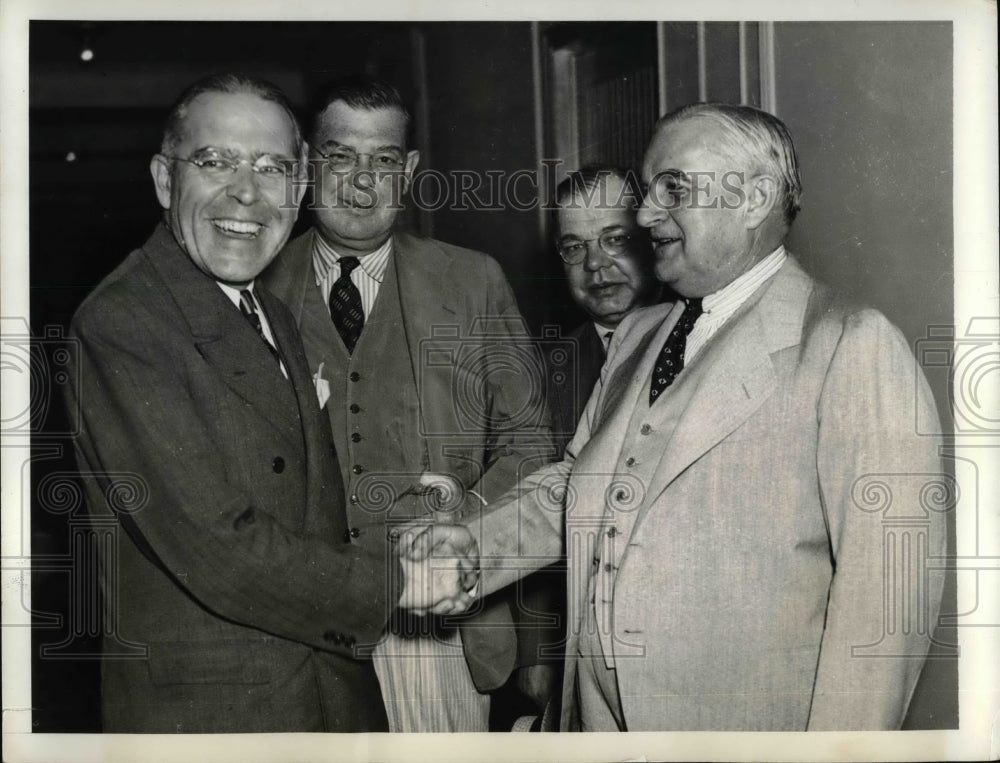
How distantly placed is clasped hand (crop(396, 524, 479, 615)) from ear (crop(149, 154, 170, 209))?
1.15m

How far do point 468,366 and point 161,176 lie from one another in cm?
102

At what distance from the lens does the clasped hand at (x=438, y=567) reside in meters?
3.18

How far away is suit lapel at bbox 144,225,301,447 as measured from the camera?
123 inches

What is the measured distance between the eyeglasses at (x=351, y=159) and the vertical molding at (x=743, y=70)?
1.00 m

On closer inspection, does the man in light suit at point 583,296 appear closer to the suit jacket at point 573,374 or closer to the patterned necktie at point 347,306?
the suit jacket at point 573,374

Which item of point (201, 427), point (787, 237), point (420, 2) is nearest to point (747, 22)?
point (787, 237)

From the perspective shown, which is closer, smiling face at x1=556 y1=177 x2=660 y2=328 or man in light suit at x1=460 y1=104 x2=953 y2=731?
man in light suit at x1=460 y1=104 x2=953 y2=731

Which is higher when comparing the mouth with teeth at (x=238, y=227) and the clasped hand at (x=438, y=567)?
the mouth with teeth at (x=238, y=227)

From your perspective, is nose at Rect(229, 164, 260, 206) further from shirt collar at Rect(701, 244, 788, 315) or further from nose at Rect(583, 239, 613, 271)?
shirt collar at Rect(701, 244, 788, 315)

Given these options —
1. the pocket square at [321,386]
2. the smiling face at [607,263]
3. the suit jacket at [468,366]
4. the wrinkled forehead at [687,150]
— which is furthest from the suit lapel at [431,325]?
the wrinkled forehead at [687,150]

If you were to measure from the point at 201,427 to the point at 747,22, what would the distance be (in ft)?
6.34

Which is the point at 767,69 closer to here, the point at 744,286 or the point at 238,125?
the point at 744,286

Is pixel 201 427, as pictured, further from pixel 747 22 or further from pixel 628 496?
pixel 747 22

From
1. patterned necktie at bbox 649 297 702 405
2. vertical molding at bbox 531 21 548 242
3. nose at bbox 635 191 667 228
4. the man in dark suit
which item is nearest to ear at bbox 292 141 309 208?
the man in dark suit
